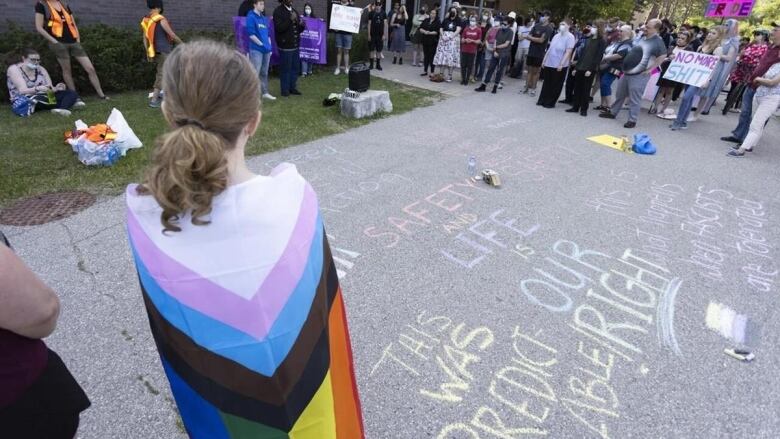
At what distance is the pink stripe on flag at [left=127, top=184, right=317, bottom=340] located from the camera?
106cm

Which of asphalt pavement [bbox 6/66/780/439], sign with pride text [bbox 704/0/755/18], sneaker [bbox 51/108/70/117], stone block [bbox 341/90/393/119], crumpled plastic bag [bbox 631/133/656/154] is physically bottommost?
sneaker [bbox 51/108/70/117]

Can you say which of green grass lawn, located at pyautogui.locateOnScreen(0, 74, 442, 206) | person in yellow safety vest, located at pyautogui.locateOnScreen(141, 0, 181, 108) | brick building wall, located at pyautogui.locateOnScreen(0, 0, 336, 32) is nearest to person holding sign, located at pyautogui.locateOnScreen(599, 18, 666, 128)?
green grass lawn, located at pyautogui.locateOnScreen(0, 74, 442, 206)

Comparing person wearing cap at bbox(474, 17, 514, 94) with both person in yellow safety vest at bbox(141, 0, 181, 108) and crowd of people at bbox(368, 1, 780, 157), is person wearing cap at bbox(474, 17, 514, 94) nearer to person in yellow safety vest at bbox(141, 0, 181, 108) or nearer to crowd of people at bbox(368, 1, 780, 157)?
crowd of people at bbox(368, 1, 780, 157)

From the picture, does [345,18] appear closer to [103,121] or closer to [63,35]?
[63,35]

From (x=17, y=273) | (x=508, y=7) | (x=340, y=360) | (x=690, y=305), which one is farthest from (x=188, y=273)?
(x=508, y=7)

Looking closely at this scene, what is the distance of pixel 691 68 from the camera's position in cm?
801

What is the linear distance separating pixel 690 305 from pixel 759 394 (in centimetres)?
80

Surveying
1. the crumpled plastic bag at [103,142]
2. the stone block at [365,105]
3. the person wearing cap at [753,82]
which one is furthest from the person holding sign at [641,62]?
the crumpled plastic bag at [103,142]

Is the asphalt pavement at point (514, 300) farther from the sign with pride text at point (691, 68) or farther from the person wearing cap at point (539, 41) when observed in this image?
the person wearing cap at point (539, 41)

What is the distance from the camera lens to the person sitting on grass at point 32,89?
19.8 ft

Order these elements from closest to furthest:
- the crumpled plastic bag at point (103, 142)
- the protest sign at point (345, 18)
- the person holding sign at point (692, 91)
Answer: the crumpled plastic bag at point (103, 142) < the person holding sign at point (692, 91) < the protest sign at point (345, 18)

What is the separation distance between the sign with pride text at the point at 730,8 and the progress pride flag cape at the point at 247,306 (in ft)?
41.5

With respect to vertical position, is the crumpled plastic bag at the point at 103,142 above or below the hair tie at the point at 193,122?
below

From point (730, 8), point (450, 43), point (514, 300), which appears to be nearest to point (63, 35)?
point (514, 300)
